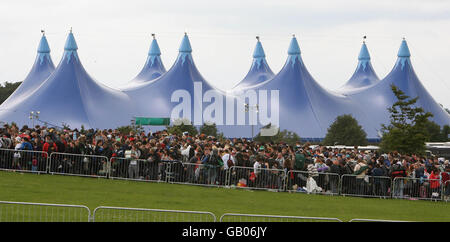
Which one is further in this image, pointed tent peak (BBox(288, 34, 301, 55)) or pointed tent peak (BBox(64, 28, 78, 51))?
pointed tent peak (BBox(288, 34, 301, 55))

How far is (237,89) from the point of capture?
54.8 m

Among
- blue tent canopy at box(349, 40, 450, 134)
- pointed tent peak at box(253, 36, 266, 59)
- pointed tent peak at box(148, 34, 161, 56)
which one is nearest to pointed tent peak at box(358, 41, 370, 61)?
blue tent canopy at box(349, 40, 450, 134)

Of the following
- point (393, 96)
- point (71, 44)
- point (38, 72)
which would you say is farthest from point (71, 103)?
point (393, 96)

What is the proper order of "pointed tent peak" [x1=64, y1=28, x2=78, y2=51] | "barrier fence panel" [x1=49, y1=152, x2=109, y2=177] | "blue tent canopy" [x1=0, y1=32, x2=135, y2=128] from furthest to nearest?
"pointed tent peak" [x1=64, y1=28, x2=78, y2=51] < "blue tent canopy" [x1=0, y1=32, x2=135, y2=128] < "barrier fence panel" [x1=49, y1=152, x2=109, y2=177]

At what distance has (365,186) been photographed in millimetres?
18469

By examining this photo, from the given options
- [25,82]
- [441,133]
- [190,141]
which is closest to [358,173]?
[190,141]

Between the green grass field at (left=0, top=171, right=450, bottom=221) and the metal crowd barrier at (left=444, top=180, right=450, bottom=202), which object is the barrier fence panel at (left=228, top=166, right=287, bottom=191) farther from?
the metal crowd barrier at (left=444, top=180, right=450, bottom=202)

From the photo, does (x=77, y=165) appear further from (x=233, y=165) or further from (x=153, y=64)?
(x=153, y=64)

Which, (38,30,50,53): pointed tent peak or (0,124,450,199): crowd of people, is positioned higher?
(38,30,50,53): pointed tent peak

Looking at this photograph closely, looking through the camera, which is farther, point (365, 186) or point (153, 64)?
point (153, 64)

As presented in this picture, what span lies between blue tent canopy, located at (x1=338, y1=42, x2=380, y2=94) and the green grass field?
139ft

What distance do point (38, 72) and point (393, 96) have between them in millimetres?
24211

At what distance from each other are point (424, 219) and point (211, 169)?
603cm

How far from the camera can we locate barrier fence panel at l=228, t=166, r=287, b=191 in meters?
18.2
